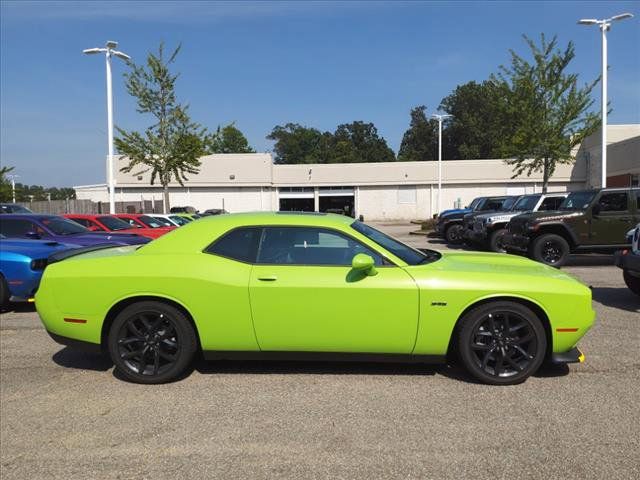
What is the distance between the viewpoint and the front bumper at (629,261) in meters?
7.11

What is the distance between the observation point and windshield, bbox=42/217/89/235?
948 cm

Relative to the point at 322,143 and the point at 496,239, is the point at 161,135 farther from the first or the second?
the point at 322,143

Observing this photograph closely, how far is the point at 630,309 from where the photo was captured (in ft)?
23.8

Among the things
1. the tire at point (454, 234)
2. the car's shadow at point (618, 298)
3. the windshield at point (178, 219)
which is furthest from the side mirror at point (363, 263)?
the tire at point (454, 234)

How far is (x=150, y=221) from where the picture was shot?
16.0m

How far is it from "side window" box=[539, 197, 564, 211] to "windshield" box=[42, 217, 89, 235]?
11.8 metres

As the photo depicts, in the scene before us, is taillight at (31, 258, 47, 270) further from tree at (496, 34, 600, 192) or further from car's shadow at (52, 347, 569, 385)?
tree at (496, 34, 600, 192)

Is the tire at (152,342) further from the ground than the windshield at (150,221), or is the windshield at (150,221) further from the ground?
the windshield at (150,221)

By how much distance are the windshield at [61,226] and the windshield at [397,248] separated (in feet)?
22.5

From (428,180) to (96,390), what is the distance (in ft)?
147

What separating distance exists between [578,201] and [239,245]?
32.4ft

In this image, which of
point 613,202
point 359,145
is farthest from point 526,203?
point 359,145

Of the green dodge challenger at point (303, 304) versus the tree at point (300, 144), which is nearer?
the green dodge challenger at point (303, 304)

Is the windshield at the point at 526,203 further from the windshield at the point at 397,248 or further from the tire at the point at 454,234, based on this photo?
the windshield at the point at 397,248
